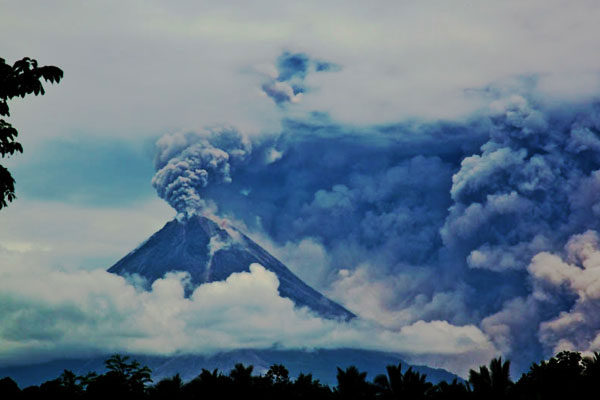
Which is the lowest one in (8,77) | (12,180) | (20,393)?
(20,393)

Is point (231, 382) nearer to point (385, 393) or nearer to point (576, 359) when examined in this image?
point (385, 393)

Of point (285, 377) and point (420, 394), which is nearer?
point (420, 394)

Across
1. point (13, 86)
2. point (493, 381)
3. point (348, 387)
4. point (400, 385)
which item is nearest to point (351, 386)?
point (348, 387)

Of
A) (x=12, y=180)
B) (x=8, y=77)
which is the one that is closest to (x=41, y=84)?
(x=8, y=77)

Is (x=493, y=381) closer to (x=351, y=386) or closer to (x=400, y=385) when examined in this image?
(x=400, y=385)

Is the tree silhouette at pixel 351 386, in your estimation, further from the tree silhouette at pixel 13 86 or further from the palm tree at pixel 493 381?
the tree silhouette at pixel 13 86

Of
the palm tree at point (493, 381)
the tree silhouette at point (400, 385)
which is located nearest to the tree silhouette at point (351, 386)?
the tree silhouette at point (400, 385)

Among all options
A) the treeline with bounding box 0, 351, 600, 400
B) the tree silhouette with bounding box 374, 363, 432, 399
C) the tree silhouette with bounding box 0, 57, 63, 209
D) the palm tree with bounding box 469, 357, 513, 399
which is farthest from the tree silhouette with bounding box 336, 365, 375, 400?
the tree silhouette with bounding box 0, 57, 63, 209

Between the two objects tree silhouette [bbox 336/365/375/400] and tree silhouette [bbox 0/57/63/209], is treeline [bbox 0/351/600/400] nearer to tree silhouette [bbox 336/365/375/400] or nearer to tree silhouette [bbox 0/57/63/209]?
tree silhouette [bbox 336/365/375/400]
